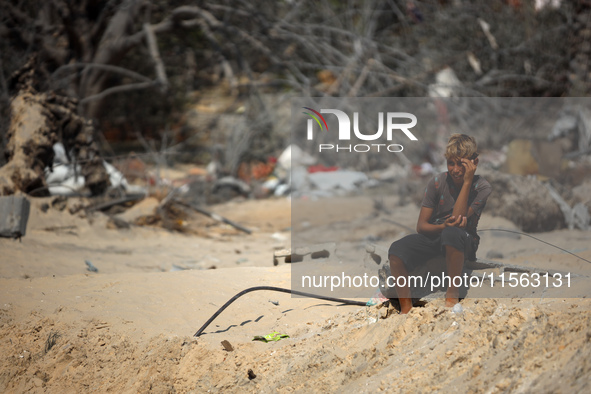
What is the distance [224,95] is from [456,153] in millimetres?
9152

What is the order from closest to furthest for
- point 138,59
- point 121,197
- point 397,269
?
point 397,269, point 121,197, point 138,59

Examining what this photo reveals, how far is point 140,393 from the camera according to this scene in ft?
8.55

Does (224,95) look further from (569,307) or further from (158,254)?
(569,307)

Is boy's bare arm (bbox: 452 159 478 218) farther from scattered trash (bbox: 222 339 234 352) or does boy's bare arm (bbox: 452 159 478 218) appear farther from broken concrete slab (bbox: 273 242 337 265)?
broken concrete slab (bbox: 273 242 337 265)

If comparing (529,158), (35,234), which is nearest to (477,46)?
(529,158)

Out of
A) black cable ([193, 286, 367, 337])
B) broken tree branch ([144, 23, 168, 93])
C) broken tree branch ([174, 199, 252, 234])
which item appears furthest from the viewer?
broken tree branch ([144, 23, 168, 93])

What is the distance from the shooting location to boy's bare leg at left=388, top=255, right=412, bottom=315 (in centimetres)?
251

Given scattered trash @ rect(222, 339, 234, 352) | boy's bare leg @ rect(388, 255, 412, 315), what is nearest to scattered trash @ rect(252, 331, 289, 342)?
scattered trash @ rect(222, 339, 234, 352)

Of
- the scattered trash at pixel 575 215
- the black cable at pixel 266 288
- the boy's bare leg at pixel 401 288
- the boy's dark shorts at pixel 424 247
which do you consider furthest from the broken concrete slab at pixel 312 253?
the scattered trash at pixel 575 215

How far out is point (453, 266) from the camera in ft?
8.00

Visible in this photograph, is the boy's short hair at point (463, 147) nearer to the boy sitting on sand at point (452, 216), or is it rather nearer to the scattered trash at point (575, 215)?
the boy sitting on sand at point (452, 216)

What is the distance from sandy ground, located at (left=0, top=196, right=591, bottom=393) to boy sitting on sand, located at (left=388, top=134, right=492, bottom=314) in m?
0.29

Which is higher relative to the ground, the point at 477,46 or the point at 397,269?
the point at 477,46

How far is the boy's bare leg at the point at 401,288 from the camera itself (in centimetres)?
251
